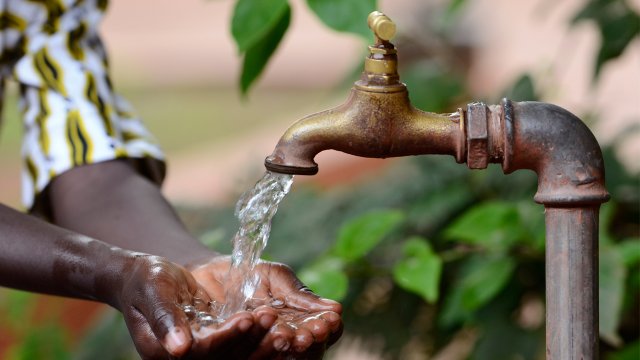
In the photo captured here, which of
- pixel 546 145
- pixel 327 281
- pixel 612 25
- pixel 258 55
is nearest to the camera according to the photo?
pixel 546 145

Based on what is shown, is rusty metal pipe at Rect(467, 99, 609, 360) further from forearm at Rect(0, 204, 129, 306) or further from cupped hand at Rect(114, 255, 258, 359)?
forearm at Rect(0, 204, 129, 306)

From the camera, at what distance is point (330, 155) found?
5988 mm

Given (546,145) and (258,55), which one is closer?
(546,145)

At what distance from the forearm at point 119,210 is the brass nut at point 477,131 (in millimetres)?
433

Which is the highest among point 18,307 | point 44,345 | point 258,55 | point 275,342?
point 258,55

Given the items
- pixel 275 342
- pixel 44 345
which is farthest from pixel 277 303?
pixel 44 345

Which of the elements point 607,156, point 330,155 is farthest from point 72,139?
point 330,155

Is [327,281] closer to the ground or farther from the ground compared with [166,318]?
closer to the ground

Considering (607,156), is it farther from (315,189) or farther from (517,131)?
(517,131)

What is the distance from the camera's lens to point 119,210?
68.1 inches

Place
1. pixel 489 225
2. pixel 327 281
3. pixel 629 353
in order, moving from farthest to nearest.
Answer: pixel 629 353
pixel 489 225
pixel 327 281

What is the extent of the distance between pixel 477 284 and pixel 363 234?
0.27 metres

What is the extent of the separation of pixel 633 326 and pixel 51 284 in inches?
58.2

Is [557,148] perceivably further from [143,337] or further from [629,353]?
[629,353]
